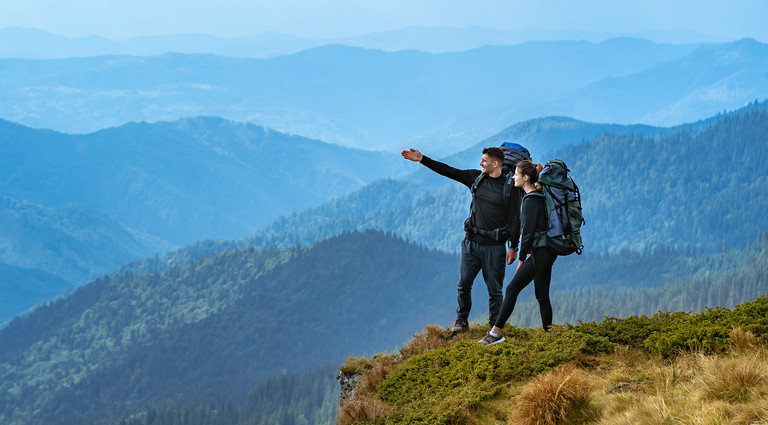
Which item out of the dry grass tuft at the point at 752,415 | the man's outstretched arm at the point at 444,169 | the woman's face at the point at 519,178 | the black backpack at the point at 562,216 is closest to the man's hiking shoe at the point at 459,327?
the man's outstretched arm at the point at 444,169

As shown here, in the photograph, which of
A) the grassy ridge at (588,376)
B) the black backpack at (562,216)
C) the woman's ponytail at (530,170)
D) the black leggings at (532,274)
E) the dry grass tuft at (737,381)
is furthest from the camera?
the black leggings at (532,274)

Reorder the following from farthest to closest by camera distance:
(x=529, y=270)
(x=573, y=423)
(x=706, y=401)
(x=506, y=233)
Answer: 1. (x=506, y=233)
2. (x=529, y=270)
3. (x=573, y=423)
4. (x=706, y=401)

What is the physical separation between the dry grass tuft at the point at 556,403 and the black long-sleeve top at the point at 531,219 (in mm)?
3340

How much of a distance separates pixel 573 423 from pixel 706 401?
1.73m

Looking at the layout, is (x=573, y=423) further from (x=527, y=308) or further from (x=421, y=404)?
(x=527, y=308)

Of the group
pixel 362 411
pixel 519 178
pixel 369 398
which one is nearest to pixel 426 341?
pixel 369 398

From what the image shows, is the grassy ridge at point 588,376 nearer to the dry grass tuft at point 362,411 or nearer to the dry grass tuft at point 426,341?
the dry grass tuft at point 362,411

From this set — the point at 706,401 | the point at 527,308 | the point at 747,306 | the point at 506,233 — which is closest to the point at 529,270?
the point at 506,233

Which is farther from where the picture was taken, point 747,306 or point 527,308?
point 527,308

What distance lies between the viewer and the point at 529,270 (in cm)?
1313

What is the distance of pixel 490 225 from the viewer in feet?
46.7

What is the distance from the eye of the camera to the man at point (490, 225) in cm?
1391

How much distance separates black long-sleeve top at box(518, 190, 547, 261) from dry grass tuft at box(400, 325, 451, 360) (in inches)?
140

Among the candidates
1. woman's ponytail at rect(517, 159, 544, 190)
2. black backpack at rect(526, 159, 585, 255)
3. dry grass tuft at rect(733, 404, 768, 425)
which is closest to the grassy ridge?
dry grass tuft at rect(733, 404, 768, 425)
